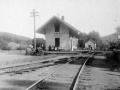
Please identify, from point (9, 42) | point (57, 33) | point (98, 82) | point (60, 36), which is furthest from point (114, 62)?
point (9, 42)

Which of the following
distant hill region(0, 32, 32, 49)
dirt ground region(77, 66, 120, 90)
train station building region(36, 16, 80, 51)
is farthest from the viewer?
distant hill region(0, 32, 32, 49)

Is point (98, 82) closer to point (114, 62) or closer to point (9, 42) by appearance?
point (114, 62)

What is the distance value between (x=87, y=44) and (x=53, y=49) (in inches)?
2097

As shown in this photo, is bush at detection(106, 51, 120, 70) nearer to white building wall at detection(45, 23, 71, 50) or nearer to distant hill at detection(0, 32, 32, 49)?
white building wall at detection(45, 23, 71, 50)

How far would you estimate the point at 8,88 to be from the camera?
222 inches

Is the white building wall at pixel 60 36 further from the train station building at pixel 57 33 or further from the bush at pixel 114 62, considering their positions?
the bush at pixel 114 62

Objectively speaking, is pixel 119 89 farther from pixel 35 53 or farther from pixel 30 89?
pixel 35 53

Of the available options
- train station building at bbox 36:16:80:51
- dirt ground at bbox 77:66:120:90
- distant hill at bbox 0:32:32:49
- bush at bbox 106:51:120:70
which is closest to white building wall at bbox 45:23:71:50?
train station building at bbox 36:16:80:51

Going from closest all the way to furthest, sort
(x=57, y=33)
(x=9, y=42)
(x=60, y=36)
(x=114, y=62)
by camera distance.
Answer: (x=114, y=62) → (x=60, y=36) → (x=57, y=33) → (x=9, y=42)

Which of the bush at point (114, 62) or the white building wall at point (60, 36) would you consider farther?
the white building wall at point (60, 36)

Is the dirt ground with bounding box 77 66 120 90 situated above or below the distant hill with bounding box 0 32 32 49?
below

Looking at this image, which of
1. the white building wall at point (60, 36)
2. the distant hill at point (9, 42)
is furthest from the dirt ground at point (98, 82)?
the distant hill at point (9, 42)

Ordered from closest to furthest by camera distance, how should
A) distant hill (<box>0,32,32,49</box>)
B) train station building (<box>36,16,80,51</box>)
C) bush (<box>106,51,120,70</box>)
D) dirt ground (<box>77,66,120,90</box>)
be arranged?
dirt ground (<box>77,66,120,90</box>)
bush (<box>106,51,120,70</box>)
train station building (<box>36,16,80,51</box>)
distant hill (<box>0,32,32,49</box>)

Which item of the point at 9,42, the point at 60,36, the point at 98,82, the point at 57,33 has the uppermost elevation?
the point at 57,33
